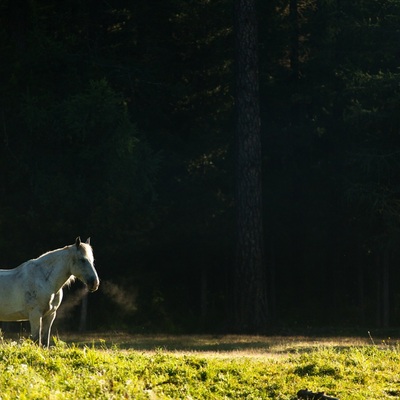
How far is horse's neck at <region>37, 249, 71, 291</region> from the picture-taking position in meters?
14.8

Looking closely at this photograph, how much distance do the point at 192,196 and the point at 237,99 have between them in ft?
19.8

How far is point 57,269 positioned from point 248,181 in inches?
541

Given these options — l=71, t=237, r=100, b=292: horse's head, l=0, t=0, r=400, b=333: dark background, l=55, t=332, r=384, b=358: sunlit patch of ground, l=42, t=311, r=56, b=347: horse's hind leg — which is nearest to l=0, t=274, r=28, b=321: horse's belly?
l=42, t=311, r=56, b=347: horse's hind leg

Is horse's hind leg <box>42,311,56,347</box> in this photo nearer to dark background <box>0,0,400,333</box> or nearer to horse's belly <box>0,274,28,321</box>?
horse's belly <box>0,274,28,321</box>

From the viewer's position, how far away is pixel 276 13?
114 feet

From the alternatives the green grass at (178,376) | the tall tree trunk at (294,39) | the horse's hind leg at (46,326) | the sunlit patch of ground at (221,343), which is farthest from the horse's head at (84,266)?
the tall tree trunk at (294,39)

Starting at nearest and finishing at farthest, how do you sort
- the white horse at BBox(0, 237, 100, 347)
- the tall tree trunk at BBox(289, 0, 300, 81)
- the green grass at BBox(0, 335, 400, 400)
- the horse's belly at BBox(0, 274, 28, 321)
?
the green grass at BBox(0, 335, 400, 400), the white horse at BBox(0, 237, 100, 347), the horse's belly at BBox(0, 274, 28, 321), the tall tree trunk at BBox(289, 0, 300, 81)

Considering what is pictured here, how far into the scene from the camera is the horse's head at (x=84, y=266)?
14547mm

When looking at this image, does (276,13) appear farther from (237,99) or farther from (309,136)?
(237,99)

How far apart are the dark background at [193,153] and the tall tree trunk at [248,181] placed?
63.2 inches

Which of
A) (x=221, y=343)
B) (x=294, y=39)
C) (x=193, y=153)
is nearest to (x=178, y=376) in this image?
(x=221, y=343)

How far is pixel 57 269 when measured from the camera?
14.8 metres

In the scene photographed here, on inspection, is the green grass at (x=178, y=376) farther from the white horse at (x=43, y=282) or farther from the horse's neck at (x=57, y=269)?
the horse's neck at (x=57, y=269)

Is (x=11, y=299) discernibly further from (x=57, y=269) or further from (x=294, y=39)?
(x=294, y=39)
